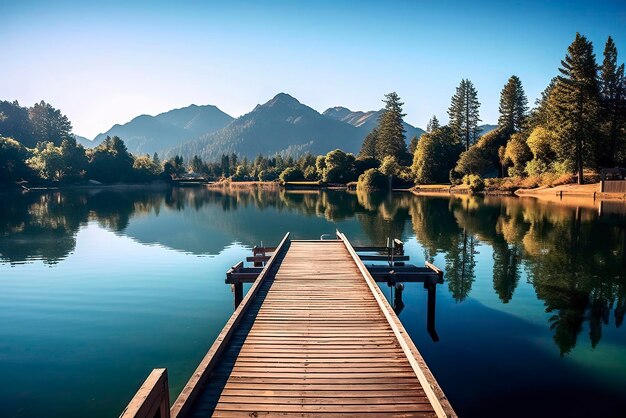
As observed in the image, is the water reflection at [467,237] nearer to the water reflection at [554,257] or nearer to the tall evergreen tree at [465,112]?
the water reflection at [554,257]

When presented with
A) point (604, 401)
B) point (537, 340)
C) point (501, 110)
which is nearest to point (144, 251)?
point (537, 340)

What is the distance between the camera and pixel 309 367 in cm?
793

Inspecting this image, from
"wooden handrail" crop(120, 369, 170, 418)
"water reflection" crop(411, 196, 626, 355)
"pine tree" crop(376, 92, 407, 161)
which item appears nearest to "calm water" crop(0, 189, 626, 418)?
"water reflection" crop(411, 196, 626, 355)

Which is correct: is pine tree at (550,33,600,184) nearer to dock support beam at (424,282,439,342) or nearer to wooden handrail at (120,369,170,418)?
dock support beam at (424,282,439,342)

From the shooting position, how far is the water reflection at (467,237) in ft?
58.9

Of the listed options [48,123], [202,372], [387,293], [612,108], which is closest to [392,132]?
[612,108]

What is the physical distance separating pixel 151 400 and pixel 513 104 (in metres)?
115

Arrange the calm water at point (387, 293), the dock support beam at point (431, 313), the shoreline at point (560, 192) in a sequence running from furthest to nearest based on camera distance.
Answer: the shoreline at point (560, 192) < the dock support beam at point (431, 313) < the calm water at point (387, 293)

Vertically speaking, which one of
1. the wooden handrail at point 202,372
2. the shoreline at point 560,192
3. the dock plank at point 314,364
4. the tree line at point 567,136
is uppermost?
the tree line at point 567,136

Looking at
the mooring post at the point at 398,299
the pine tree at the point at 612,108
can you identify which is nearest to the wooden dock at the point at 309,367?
the mooring post at the point at 398,299

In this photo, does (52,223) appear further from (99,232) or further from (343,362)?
(343,362)

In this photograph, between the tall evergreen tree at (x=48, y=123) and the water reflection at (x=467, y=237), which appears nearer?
the water reflection at (x=467, y=237)

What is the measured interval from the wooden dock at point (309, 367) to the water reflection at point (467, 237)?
24.5 feet

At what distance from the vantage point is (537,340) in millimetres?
13273
